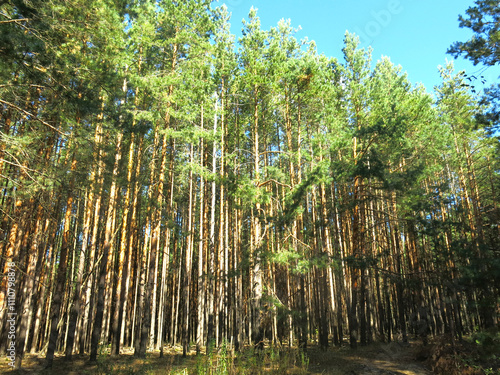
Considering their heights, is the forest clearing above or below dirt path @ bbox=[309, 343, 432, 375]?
above

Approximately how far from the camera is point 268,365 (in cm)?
824

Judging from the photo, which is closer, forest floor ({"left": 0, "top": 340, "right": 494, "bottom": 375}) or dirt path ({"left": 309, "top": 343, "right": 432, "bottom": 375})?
forest floor ({"left": 0, "top": 340, "right": 494, "bottom": 375})

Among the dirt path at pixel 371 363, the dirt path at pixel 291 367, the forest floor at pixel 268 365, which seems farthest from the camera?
the dirt path at pixel 371 363

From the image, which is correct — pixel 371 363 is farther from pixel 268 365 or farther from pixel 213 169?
pixel 213 169

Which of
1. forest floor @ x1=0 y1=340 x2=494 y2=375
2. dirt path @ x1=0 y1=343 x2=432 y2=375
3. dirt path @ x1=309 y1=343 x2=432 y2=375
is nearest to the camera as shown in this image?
forest floor @ x1=0 y1=340 x2=494 y2=375

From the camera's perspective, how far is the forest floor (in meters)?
7.10

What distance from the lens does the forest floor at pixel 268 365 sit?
7102 mm

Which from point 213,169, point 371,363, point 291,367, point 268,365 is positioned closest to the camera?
point 291,367

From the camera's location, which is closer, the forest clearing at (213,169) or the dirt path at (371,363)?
the forest clearing at (213,169)

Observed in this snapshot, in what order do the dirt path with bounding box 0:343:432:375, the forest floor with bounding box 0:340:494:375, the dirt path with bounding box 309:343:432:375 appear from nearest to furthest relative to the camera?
1. the forest floor with bounding box 0:340:494:375
2. the dirt path with bounding box 0:343:432:375
3. the dirt path with bounding box 309:343:432:375

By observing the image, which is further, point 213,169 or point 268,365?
point 213,169

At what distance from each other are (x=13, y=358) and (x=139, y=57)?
11790 millimetres

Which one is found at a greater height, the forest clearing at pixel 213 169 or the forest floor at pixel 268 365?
the forest clearing at pixel 213 169

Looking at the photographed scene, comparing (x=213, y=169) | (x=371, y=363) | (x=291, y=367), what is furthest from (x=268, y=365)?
(x=213, y=169)
